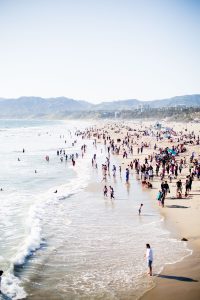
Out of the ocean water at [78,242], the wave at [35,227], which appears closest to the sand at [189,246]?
the ocean water at [78,242]

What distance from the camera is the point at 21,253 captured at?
13.0 meters

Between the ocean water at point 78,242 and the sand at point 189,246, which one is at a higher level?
the sand at point 189,246

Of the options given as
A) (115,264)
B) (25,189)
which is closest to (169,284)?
(115,264)

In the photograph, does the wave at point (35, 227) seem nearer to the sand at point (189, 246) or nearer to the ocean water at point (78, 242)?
the ocean water at point (78, 242)

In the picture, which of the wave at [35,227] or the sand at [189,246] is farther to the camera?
the wave at [35,227]

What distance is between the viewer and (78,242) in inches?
562

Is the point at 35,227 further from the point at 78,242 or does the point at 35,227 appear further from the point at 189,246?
the point at 189,246

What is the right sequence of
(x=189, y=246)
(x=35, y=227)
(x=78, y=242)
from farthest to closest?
(x=35, y=227) → (x=78, y=242) → (x=189, y=246)

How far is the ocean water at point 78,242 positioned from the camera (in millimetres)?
10586

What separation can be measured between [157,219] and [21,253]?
7267 millimetres

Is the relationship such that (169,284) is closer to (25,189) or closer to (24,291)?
(24,291)

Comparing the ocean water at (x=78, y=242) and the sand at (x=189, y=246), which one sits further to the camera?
the ocean water at (x=78, y=242)

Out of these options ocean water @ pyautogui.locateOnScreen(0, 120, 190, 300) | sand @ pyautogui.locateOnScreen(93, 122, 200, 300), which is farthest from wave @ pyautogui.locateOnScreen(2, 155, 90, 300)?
sand @ pyautogui.locateOnScreen(93, 122, 200, 300)

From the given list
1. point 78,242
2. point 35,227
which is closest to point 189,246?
point 78,242
